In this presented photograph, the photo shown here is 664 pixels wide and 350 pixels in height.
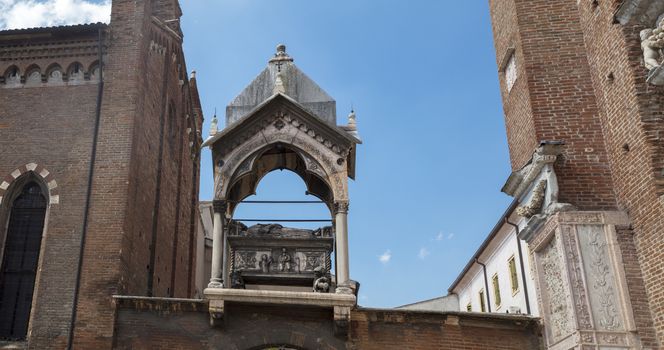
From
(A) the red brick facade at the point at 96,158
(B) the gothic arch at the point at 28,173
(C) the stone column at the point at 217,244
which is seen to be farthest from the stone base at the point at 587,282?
(B) the gothic arch at the point at 28,173

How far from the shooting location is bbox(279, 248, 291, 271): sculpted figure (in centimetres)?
1351

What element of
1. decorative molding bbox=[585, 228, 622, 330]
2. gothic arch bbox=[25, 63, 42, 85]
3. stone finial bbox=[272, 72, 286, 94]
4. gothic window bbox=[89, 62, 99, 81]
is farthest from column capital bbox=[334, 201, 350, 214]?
gothic arch bbox=[25, 63, 42, 85]

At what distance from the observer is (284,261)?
1355cm

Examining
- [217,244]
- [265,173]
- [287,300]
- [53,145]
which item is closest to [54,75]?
[53,145]

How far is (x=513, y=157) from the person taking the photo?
553 inches

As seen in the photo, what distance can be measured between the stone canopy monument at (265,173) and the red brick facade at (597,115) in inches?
147

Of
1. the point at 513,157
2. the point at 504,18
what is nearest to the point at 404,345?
the point at 513,157

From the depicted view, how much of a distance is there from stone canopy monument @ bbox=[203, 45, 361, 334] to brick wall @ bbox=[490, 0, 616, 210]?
3.58 meters

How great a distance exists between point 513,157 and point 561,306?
3828 mm

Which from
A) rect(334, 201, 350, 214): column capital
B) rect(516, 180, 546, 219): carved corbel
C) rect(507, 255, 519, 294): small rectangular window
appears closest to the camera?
rect(516, 180, 546, 219): carved corbel

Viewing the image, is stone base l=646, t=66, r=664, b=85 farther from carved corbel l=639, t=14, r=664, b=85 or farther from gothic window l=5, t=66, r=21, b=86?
gothic window l=5, t=66, r=21, b=86

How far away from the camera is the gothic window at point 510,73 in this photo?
46.2 feet

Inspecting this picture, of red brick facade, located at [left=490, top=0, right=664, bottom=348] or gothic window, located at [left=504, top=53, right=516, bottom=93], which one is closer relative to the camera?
red brick facade, located at [left=490, top=0, right=664, bottom=348]

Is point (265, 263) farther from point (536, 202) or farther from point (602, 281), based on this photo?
point (602, 281)
